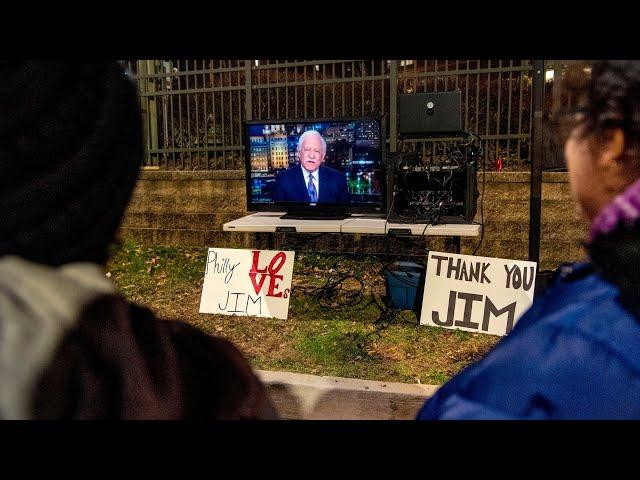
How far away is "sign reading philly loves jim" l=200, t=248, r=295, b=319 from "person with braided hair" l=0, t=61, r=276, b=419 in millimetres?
3768

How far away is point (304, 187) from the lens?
5.39 meters

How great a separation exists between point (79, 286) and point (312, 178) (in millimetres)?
4571

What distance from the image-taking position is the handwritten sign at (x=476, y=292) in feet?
14.5

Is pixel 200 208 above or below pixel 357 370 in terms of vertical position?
above

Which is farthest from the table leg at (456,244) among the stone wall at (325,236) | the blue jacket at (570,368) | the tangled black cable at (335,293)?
the blue jacket at (570,368)

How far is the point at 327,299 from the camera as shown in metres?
5.86

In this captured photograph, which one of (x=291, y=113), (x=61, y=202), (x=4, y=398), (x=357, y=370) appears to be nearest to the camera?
(x=4, y=398)

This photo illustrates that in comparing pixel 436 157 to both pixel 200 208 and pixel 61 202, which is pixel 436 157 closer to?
pixel 200 208

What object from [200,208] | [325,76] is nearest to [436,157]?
[325,76]

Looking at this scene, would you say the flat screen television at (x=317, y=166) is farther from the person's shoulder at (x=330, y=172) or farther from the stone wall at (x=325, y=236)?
the stone wall at (x=325, y=236)

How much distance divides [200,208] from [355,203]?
11.2ft

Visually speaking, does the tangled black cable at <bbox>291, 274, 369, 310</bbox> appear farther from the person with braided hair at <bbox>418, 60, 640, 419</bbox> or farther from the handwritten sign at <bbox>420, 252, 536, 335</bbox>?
the person with braided hair at <bbox>418, 60, 640, 419</bbox>

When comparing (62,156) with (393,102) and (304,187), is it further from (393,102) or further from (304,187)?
(393,102)

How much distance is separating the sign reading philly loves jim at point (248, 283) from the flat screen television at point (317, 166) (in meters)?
0.79
